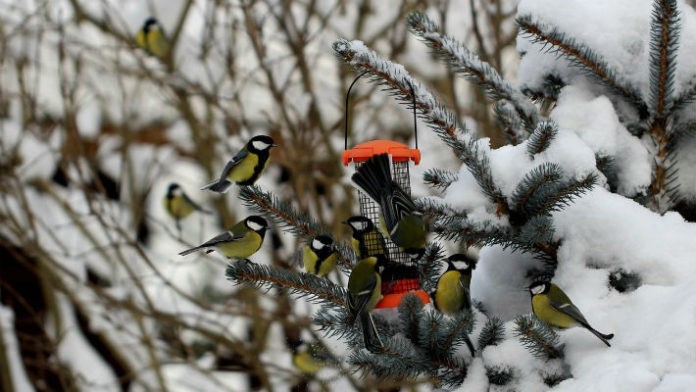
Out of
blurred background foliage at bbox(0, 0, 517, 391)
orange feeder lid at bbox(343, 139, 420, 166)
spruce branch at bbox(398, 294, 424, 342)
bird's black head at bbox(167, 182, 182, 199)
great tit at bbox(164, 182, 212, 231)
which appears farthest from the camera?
bird's black head at bbox(167, 182, 182, 199)

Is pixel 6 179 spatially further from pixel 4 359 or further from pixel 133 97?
pixel 4 359

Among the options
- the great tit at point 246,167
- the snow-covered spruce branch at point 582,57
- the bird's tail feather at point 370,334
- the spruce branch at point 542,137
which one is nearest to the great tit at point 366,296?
the bird's tail feather at point 370,334

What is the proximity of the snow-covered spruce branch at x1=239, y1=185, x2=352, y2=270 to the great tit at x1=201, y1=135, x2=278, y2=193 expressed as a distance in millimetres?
664

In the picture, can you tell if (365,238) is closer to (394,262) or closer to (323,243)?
(394,262)

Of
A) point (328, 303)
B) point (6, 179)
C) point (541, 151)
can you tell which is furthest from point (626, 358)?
point (6, 179)

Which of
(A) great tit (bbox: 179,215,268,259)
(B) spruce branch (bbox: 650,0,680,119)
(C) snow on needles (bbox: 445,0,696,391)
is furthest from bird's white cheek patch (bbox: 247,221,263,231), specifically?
(B) spruce branch (bbox: 650,0,680,119)

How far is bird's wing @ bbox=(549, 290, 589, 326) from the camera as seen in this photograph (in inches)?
61.9

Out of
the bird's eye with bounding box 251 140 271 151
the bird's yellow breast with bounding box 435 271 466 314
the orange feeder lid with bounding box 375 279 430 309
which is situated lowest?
the orange feeder lid with bounding box 375 279 430 309

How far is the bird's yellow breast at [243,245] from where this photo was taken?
8.95 ft

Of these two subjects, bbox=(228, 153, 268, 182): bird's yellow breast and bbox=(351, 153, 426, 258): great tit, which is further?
bbox=(228, 153, 268, 182): bird's yellow breast

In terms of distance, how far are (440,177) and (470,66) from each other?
29cm

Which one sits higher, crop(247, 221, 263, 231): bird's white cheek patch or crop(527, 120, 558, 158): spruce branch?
crop(527, 120, 558, 158): spruce branch

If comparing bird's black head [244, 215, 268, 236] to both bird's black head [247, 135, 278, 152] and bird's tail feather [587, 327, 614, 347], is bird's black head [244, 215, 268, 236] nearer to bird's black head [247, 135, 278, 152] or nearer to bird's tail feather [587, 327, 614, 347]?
bird's black head [247, 135, 278, 152]

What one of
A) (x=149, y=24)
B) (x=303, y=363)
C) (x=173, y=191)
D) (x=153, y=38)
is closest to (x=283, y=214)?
(x=303, y=363)
